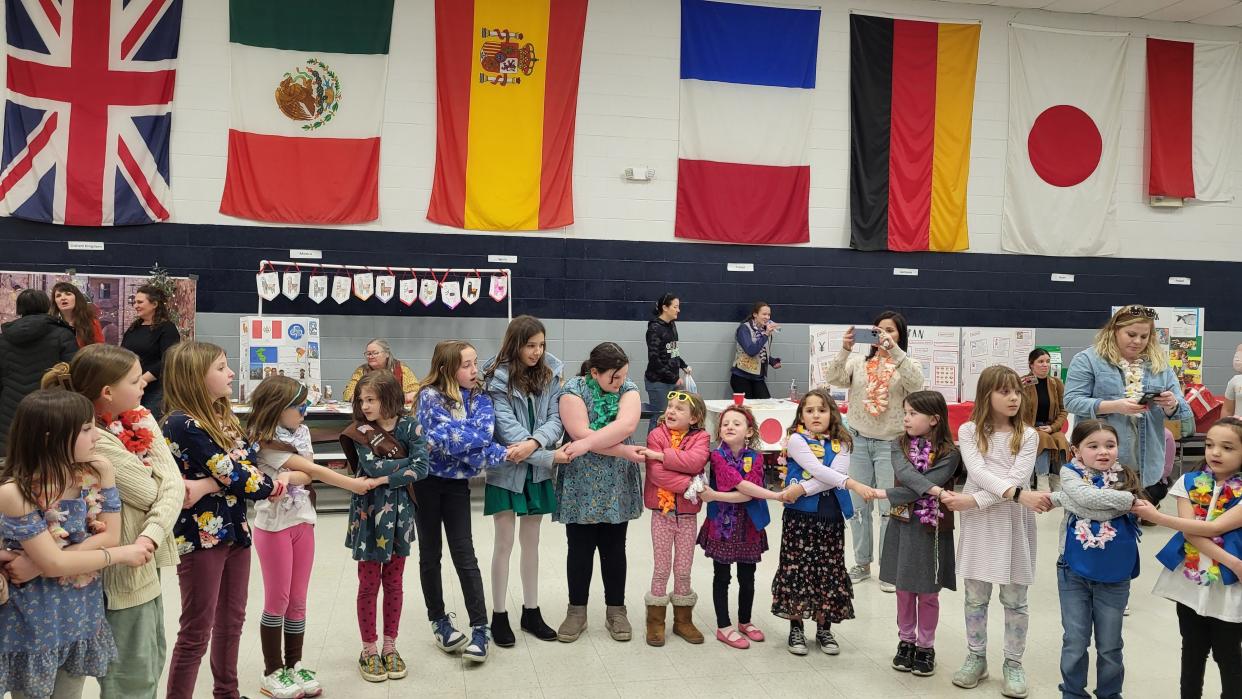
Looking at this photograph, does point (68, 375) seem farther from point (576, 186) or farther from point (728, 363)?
point (728, 363)

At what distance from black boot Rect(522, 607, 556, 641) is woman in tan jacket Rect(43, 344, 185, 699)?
181cm

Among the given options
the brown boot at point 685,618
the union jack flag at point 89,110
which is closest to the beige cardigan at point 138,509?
the brown boot at point 685,618

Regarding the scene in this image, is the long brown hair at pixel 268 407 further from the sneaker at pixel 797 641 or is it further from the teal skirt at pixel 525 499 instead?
the sneaker at pixel 797 641

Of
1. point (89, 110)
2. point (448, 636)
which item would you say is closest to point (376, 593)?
point (448, 636)

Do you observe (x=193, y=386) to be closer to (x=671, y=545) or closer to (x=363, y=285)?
(x=671, y=545)

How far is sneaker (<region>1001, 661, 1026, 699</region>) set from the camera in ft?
11.3

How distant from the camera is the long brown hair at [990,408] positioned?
3479mm

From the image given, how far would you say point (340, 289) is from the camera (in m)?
7.97

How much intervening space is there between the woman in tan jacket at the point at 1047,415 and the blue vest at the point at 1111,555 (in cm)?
181

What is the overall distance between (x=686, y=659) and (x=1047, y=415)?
11.6 ft

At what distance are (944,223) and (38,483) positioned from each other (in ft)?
29.2

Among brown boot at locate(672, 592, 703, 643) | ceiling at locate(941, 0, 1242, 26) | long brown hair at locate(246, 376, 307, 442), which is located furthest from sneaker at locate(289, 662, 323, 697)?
ceiling at locate(941, 0, 1242, 26)

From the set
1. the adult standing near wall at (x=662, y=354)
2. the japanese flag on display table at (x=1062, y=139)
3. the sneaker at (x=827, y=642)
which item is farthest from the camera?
the japanese flag on display table at (x=1062, y=139)

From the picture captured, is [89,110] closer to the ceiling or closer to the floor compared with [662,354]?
closer to the ceiling
